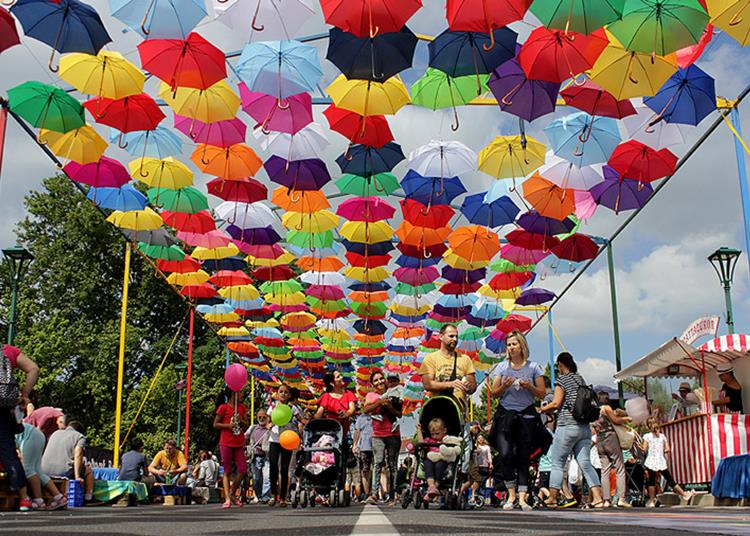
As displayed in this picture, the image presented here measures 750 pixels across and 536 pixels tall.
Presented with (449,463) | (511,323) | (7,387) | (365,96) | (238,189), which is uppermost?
(365,96)

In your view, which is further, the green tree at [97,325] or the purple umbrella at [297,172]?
the green tree at [97,325]

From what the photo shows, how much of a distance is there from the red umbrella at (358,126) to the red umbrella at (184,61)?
2.08 meters

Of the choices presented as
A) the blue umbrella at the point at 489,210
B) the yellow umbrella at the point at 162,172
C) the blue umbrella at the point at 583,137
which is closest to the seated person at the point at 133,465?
the yellow umbrella at the point at 162,172

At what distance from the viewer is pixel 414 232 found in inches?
645

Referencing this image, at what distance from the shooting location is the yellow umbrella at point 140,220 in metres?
15.5

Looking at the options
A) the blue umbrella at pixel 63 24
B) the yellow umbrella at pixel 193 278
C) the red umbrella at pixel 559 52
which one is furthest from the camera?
the yellow umbrella at pixel 193 278

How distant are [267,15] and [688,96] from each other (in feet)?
19.8

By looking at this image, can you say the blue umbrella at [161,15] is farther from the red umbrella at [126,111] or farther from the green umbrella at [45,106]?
the green umbrella at [45,106]

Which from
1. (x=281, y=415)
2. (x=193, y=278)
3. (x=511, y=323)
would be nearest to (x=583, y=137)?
(x=281, y=415)

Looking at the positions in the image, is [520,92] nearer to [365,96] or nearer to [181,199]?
[365,96]

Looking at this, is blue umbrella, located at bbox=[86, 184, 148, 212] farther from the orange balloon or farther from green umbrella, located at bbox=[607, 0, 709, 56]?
green umbrella, located at bbox=[607, 0, 709, 56]

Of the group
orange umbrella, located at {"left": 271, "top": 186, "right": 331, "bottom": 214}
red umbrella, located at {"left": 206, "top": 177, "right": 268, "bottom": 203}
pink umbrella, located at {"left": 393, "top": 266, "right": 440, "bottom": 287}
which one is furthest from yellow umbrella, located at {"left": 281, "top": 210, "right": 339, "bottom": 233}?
pink umbrella, located at {"left": 393, "top": 266, "right": 440, "bottom": 287}

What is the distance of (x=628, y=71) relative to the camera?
9.82m

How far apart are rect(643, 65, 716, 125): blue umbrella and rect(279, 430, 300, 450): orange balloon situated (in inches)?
280
